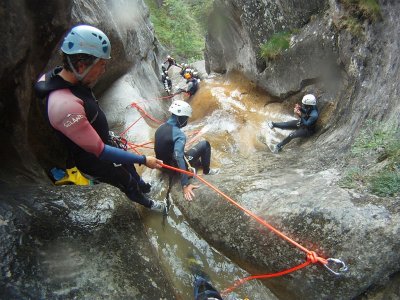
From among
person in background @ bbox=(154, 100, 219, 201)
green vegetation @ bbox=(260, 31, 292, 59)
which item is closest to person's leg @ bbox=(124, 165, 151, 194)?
person in background @ bbox=(154, 100, 219, 201)

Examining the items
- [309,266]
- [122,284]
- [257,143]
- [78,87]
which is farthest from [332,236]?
[257,143]

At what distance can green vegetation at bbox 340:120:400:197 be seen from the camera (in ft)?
13.6

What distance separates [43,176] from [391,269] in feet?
14.2

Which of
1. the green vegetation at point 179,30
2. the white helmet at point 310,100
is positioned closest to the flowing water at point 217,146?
the white helmet at point 310,100

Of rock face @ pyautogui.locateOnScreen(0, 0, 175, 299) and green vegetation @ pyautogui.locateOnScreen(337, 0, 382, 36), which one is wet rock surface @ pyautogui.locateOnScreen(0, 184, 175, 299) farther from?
green vegetation @ pyautogui.locateOnScreen(337, 0, 382, 36)

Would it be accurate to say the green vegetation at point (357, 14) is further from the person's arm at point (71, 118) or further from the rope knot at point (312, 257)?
the person's arm at point (71, 118)

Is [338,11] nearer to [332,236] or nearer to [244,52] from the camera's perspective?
[244,52]

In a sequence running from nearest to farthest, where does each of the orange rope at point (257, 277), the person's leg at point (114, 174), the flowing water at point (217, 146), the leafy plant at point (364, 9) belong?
the orange rope at point (257, 277) → the person's leg at point (114, 174) → the flowing water at point (217, 146) → the leafy plant at point (364, 9)

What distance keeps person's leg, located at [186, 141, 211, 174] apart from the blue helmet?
346 centimetres

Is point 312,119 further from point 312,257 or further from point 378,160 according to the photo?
point 312,257

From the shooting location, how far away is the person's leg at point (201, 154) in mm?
6764

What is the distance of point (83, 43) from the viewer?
11.3ft

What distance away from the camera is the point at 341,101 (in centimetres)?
834

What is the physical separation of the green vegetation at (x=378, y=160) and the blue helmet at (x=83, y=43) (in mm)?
3552
